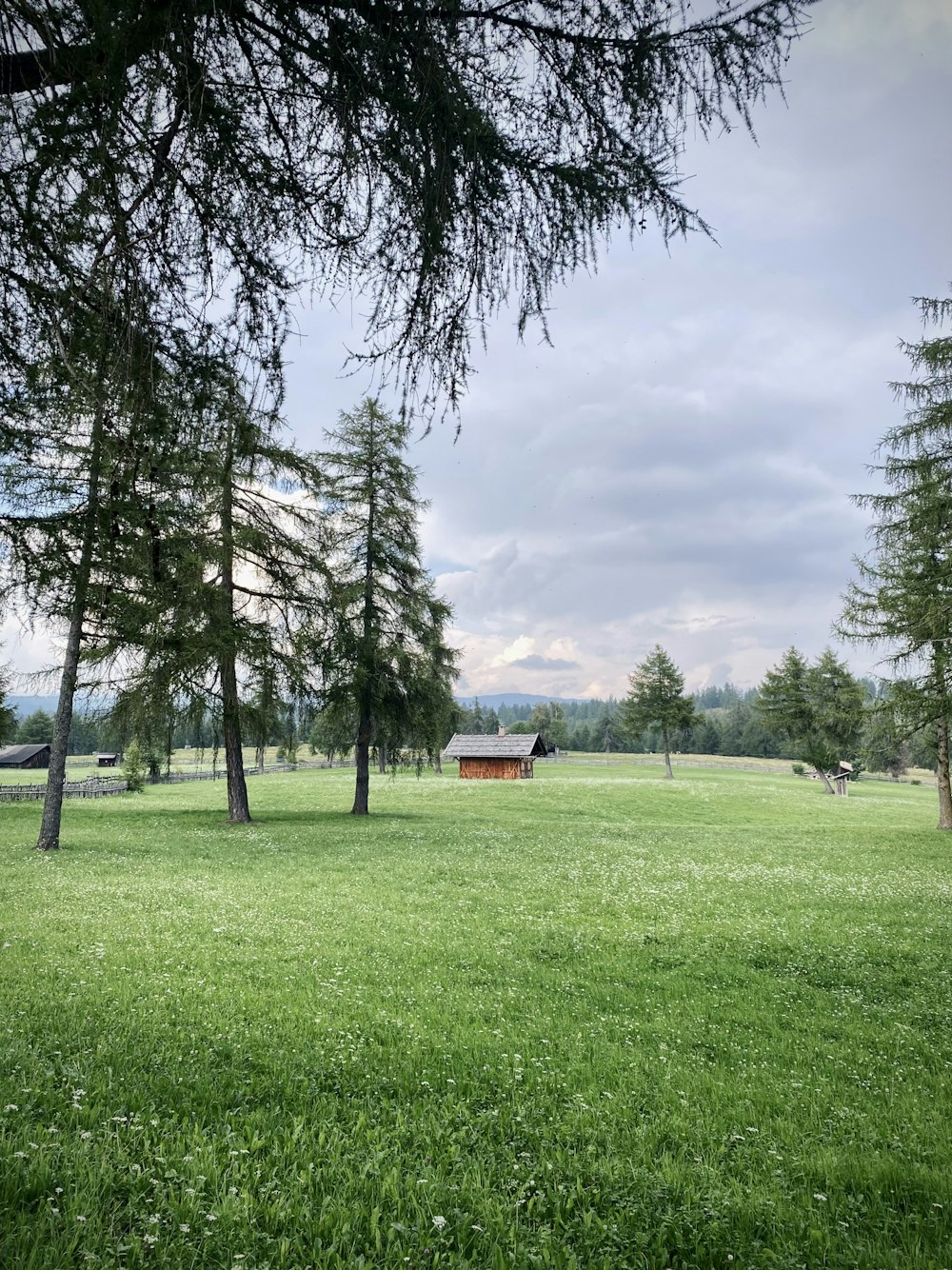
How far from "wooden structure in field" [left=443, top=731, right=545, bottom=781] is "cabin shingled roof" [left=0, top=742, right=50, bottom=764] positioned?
59.8m

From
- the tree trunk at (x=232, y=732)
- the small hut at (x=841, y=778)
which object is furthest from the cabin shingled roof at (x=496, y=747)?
the tree trunk at (x=232, y=732)

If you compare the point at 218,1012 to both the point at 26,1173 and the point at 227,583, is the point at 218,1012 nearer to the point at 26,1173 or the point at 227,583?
the point at 26,1173

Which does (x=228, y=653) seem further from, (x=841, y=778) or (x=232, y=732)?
(x=841, y=778)

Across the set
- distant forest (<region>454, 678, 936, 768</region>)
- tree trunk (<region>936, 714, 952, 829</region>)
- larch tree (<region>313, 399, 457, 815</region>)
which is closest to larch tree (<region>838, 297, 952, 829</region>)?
tree trunk (<region>936, 714, 952, 829</region>)

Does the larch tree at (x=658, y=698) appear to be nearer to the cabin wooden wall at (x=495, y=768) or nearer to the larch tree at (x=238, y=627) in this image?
the cabin wooden wall at (x=495, y=768)

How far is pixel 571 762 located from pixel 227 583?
66190 mm

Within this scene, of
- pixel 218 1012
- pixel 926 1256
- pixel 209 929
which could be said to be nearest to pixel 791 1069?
pixel 926 1256

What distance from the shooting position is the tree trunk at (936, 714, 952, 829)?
966 inches

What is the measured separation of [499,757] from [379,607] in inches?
1362

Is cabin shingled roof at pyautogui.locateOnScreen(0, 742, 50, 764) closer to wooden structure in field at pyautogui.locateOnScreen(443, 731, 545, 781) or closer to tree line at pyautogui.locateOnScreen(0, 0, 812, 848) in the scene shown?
wooden structure in field at pyautogui.locateOnScreen(443, 731, 545, 781)

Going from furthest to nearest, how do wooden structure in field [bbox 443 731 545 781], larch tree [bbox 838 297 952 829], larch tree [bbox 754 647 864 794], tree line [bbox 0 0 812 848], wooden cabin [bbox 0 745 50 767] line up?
1. wooden cabin [bbox 0 745 50 767]
2. larch tree [bbox 754 647 864 794]
3. wooden structure in field [bbox 443 731 545 781]
4. larch tree [bbox 838 297 952 829]
5. tree line [bbox 0 0 812 848]

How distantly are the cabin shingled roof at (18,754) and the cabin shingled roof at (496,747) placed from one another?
195 ft

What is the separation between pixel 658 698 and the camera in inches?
2414

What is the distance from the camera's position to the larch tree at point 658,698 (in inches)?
2389
